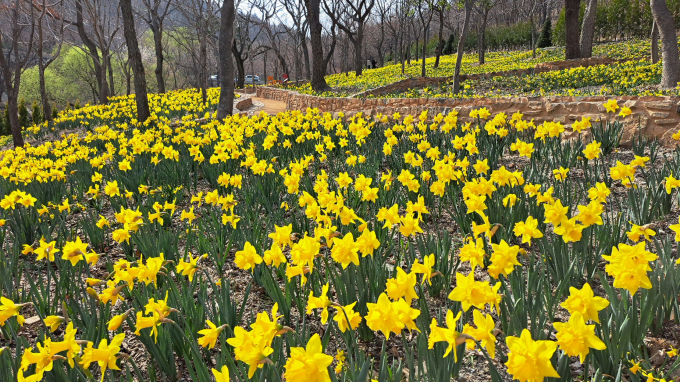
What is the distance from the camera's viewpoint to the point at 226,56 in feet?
30.6

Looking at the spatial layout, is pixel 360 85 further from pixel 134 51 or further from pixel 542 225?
pixel 542 225

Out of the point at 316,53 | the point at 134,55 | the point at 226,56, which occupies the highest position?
the point at 316,53

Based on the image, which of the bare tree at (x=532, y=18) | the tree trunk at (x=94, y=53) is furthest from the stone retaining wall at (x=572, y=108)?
the tree trunk at (x=94, y=53)

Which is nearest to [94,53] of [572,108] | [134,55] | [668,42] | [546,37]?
[134,55]

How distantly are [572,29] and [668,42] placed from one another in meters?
7.96

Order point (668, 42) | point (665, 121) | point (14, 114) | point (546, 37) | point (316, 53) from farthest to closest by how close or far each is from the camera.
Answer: point (546, 37), point (316, 53), point (14, 114), point (668, 42), point (665, 121)

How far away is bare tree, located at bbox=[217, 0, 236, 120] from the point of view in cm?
922

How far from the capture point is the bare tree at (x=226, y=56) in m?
9.22

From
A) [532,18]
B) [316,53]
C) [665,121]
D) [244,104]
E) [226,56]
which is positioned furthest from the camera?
[532,18]

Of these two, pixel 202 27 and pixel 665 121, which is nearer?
pixel 665 121

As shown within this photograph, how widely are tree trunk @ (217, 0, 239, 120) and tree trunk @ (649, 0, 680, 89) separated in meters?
7.65

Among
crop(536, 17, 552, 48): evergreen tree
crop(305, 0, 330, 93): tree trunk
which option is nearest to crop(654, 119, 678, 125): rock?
crop(305, 0, 330, 93): tree trunk

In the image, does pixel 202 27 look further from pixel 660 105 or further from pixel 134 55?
pixel 660 105

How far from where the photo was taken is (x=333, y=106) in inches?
436
